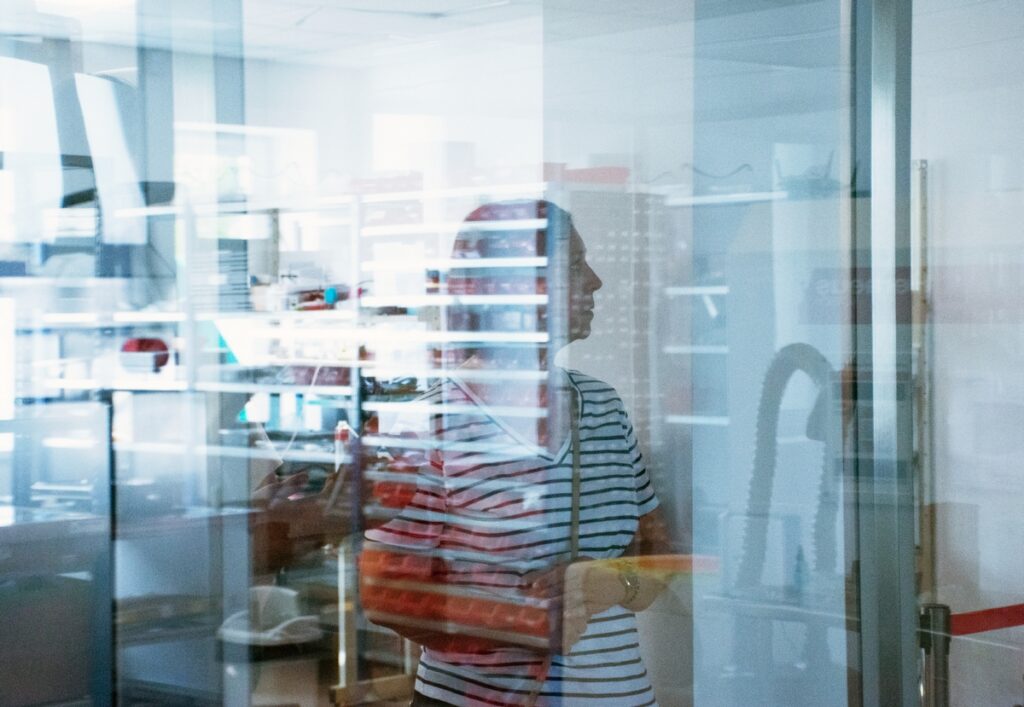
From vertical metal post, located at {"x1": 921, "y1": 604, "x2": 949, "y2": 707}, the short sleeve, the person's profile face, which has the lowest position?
vertical metal post, located at {"x1": 921, "y1": 604, "x2": 949, "y2": 707}

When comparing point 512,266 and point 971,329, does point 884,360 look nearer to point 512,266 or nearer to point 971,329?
point 971,329

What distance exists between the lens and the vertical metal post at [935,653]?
1.76 metres

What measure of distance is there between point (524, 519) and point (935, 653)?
2.13 feet

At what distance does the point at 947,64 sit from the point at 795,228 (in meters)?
0.35

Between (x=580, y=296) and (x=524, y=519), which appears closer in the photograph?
(x=524, y=519)

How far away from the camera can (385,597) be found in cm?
168

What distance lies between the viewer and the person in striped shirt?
166 cm

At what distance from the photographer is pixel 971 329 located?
5.64 ft

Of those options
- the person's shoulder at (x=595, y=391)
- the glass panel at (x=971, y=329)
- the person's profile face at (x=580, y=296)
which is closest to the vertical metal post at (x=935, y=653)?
the glass panel at (x=971, y=329)

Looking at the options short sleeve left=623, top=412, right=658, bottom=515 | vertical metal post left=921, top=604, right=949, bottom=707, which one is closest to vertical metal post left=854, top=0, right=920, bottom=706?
vertical metal post left=921, top=604, right=949, bottom=707

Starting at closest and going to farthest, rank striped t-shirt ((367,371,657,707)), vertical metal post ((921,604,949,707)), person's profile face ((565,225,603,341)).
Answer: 1. striped t-shirt ((367,371,657,707))
2. vertical metal post ((921,604,949,707))
3. person's profile face ((565,225,603,341))

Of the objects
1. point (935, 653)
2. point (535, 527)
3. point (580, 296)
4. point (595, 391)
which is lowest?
point (935, 653)

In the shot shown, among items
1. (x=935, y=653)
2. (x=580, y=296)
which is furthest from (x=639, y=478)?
(x=935, y=653)

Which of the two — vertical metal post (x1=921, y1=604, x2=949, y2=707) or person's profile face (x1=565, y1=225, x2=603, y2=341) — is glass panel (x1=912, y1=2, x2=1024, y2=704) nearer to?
vertical metal post (x1=921, y1=604, x2=949, y2=707)
